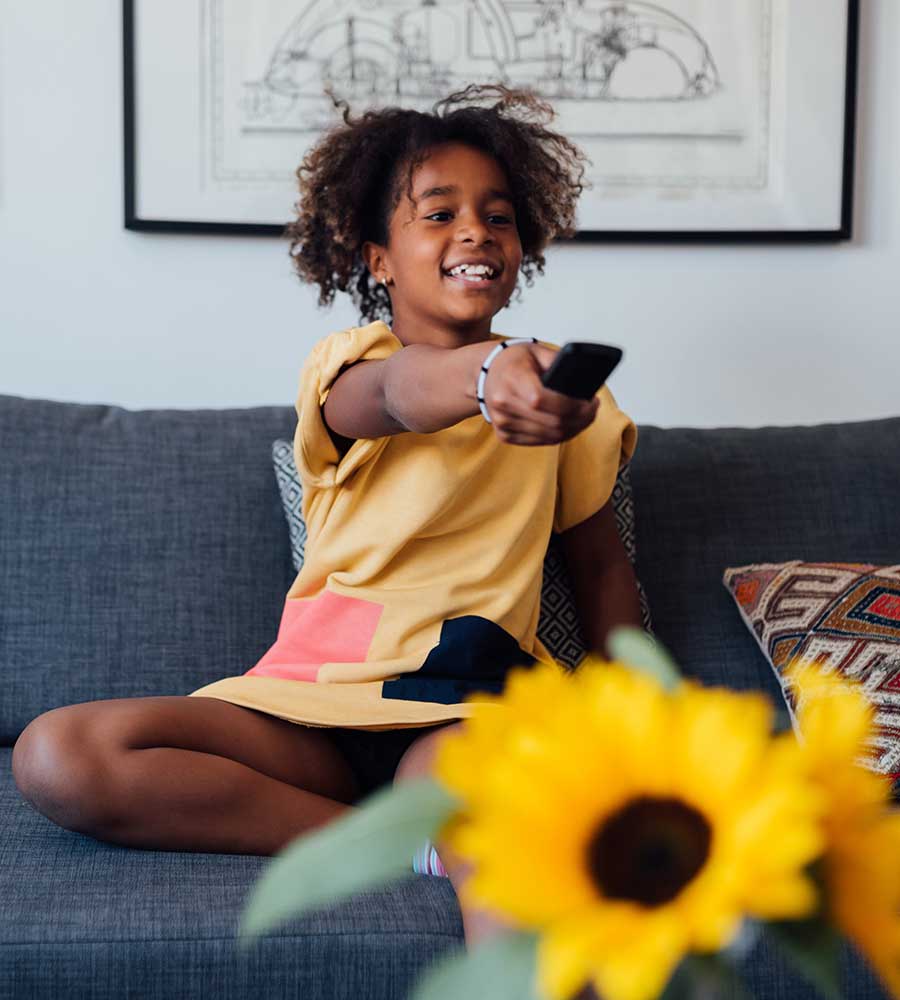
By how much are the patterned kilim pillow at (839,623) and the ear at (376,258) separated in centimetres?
58

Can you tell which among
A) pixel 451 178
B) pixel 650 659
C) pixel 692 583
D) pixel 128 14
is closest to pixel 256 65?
pixel 128 14

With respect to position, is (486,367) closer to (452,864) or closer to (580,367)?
(580,367)

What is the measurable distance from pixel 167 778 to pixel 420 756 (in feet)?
0.80

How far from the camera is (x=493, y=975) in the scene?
1.25ft

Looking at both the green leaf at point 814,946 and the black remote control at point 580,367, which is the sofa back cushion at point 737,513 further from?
the green leaf at point 814,946

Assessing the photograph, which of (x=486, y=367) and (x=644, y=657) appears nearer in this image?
(x=644, y=657)

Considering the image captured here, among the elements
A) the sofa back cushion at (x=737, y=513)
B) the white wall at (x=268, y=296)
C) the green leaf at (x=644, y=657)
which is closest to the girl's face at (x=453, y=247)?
the sofa back cushion at (x=737, y=513)

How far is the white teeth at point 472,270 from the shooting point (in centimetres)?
140

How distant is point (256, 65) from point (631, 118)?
57 centimetres

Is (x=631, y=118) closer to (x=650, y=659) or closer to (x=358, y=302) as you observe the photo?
(x=358, y=302)

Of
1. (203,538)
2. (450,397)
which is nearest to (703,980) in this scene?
(450,397)

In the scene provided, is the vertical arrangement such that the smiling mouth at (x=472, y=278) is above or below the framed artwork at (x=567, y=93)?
below

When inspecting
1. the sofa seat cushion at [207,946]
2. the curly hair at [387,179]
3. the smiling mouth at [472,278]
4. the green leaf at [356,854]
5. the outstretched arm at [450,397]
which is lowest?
the sofa seat cushion at [207,946]

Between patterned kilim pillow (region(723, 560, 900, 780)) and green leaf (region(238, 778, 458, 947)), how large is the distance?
3.13ft
